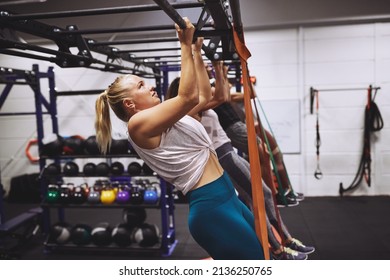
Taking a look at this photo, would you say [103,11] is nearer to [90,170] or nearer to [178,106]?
[178,106]

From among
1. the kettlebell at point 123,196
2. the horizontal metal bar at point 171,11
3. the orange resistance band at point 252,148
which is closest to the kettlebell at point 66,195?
the kettlebell at point 123,196

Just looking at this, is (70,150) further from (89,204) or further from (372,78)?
(372,78)

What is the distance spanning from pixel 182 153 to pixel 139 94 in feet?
0.81

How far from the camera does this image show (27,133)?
4633mm

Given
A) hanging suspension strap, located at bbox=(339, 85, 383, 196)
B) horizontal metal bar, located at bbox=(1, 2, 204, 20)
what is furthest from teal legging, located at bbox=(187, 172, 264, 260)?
hanging suspension strap, located at bbox=(339, 85, 383, 196)

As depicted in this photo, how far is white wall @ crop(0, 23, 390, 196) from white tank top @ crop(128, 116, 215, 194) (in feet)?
2.94

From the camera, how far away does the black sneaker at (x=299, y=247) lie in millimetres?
1882

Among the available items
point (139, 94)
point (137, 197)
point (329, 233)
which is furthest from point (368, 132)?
point (137, 197)

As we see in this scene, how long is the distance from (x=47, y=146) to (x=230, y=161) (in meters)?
1.75

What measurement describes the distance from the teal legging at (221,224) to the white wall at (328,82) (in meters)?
0.78

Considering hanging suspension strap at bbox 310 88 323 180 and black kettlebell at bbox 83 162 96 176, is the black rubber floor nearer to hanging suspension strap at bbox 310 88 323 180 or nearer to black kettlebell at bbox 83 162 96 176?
hanging suspension strap at bbox 310 88 323 180

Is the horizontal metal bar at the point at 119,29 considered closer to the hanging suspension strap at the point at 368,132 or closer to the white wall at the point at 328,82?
the white wall at the point at 328,82

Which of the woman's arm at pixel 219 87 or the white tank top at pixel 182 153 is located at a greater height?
the woman's arm at pixel 219 87
